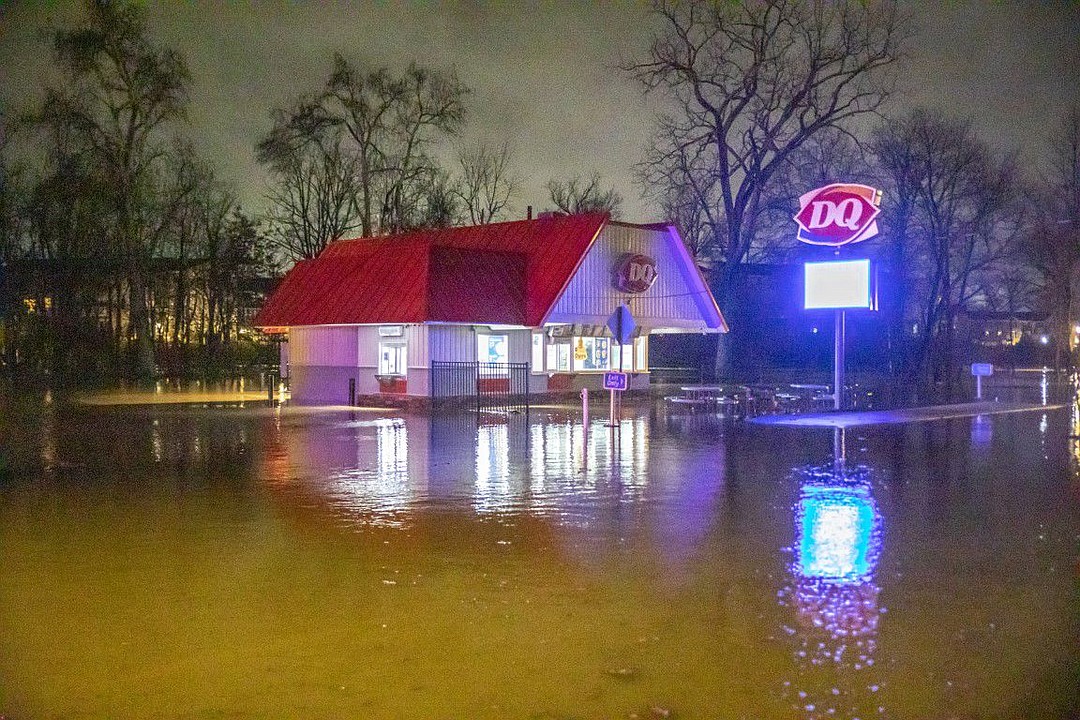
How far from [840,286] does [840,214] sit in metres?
2.25

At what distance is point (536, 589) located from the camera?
8719mm

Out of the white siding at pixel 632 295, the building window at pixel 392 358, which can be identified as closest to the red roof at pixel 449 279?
the white siding at pixel 632 295

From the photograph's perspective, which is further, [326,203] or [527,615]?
[326,203]

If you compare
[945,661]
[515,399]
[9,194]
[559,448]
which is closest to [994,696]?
[945,661]

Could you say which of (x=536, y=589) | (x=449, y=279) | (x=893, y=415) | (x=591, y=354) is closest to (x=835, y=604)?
(x=536, y=589)

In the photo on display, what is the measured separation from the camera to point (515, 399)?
117ft

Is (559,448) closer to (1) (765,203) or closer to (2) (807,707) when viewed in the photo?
(2) (807,707)

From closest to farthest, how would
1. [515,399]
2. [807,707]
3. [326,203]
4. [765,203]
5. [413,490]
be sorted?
[807,707]
[413,490]
[515,399]
[765,203]
[326,203]

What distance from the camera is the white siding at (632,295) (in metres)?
37.0

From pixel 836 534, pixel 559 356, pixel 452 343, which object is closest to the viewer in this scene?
pixel 836 534

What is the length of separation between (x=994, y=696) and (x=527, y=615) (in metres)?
3.23

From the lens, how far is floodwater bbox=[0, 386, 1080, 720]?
6258 mm

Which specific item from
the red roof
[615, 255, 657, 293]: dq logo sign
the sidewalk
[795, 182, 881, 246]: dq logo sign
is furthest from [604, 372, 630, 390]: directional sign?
[615, 255, 657, 293]: dq logo sign

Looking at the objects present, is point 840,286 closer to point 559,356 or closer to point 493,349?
point 559,356
